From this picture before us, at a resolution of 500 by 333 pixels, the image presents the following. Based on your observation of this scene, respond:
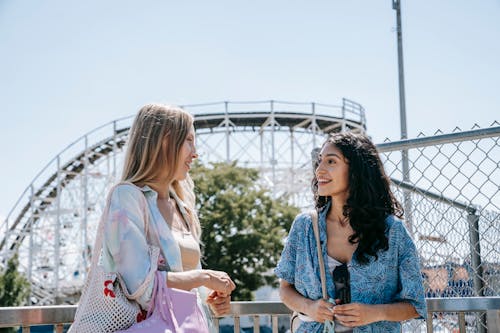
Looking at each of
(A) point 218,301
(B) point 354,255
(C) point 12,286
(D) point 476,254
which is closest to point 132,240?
(A) point 218,301

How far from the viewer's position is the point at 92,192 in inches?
1105

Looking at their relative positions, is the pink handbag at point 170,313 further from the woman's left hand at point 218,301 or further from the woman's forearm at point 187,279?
the woman's left hand at point 218,301

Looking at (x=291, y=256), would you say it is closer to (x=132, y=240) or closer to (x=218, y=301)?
(x=218, y=301)

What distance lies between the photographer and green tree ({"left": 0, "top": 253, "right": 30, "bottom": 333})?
25.5 m

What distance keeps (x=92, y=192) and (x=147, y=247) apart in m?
27.1

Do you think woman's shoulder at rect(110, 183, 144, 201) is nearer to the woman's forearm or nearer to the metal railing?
the woman's forearm

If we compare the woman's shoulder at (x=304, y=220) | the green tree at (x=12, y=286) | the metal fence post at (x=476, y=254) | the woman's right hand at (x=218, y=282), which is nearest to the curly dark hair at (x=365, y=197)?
the woman's shoulder at (x=304, y=220)

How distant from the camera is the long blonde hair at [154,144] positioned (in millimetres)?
2170

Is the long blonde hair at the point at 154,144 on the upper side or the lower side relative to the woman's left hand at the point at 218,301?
upper

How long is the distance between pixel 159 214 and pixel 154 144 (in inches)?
10.1

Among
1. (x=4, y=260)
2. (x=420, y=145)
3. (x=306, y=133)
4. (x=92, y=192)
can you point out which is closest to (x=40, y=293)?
(x=4, y=260)

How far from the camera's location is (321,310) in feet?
7.06

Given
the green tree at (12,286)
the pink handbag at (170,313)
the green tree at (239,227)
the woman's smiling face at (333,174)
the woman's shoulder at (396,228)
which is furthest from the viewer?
the green tree at (12,286)

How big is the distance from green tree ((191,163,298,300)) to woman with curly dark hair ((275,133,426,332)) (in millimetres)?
16084
